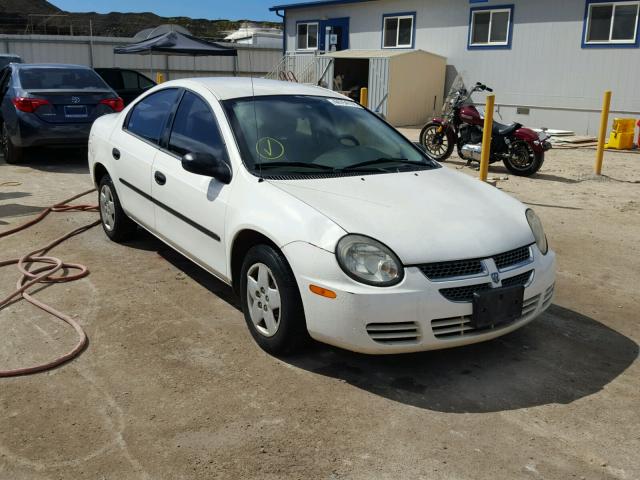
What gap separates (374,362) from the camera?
3.86 metres

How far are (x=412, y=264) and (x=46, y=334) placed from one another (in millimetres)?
2354

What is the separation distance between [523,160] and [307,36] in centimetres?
1493

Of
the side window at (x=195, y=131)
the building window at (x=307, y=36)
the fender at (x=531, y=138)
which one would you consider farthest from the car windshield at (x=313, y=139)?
the building window at (x=307, y=36)

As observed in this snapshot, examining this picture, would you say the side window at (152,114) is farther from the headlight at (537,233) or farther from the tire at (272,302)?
the headlight at (537,233)

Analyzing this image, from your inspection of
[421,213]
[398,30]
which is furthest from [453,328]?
[398,30]

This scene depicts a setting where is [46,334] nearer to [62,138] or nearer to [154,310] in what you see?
[154,310]

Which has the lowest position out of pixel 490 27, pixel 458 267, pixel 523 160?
pixel 523 160

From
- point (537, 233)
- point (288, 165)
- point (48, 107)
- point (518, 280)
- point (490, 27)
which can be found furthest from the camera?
point (490, 27)

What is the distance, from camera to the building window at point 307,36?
23.3 metres

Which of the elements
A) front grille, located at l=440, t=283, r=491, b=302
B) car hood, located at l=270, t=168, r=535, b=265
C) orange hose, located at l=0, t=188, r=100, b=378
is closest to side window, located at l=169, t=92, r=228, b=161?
car hood, located at l=270, t=168, r=535, b=265

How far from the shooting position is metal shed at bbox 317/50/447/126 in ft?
60.7

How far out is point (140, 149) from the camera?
5.26m

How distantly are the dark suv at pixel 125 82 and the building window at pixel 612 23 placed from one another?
1043cm

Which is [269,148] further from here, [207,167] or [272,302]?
[272,302]
